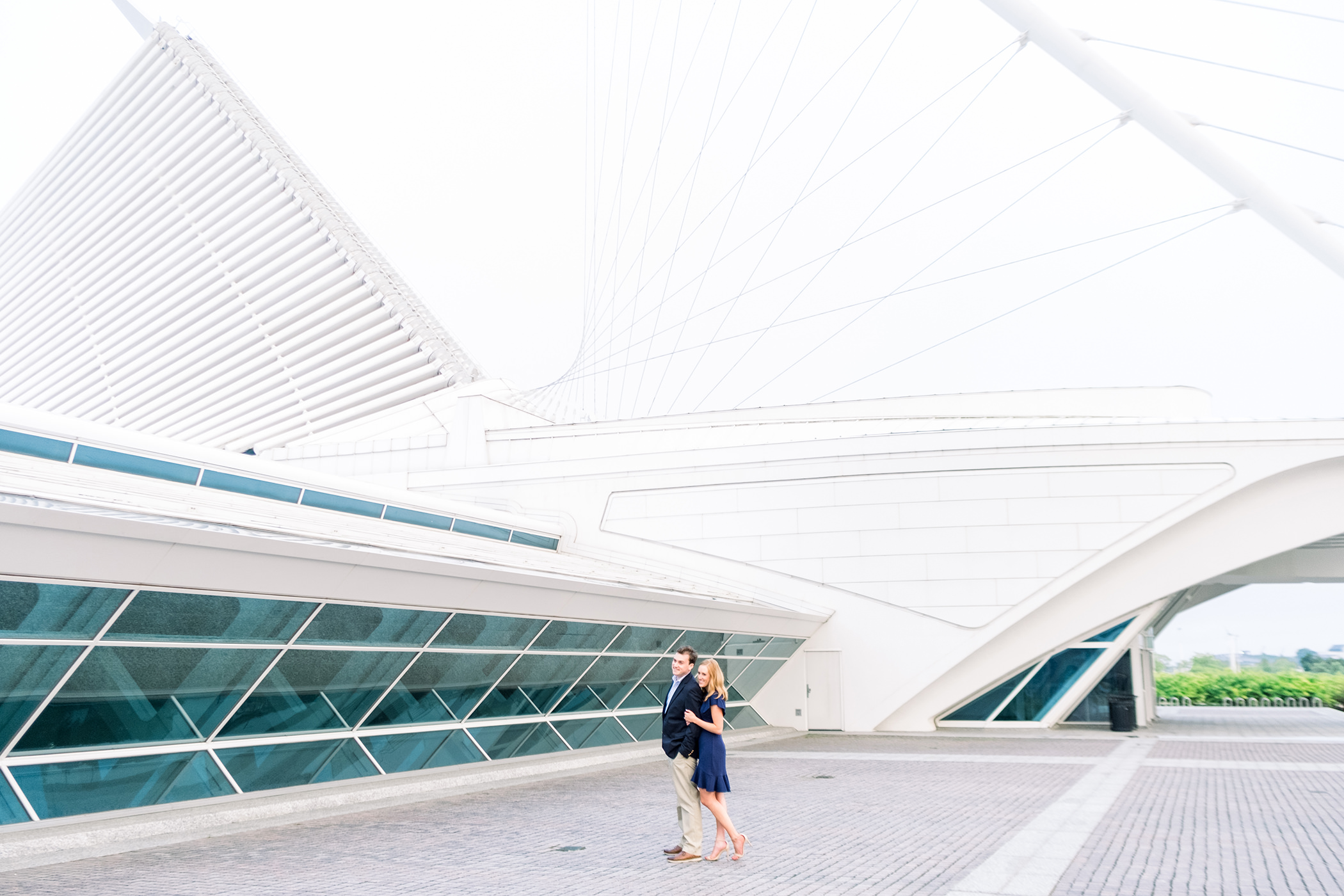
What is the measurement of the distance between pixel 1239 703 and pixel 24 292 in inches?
1766

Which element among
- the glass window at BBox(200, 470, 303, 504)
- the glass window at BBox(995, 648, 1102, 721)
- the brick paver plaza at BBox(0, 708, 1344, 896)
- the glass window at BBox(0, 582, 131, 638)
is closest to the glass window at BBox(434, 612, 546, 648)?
the brick paver plaza at BBox(0, 708, 1344, 896)

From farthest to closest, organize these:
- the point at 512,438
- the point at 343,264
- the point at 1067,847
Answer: the point at 343,264, the point at 512,438, the point at 1067,847

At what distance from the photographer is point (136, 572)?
7.46 metres

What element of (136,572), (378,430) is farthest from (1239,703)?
(136,572)

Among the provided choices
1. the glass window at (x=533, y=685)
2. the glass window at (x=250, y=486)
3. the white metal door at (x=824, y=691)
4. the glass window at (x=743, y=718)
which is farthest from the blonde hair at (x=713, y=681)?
the white metal door at (x=824, y=691)

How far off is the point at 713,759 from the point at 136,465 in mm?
11562

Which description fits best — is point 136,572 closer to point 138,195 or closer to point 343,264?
point 343,264

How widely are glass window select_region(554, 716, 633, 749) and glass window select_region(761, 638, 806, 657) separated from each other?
15.4 feet

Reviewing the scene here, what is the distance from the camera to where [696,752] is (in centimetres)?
765

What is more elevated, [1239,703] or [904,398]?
[904,398]

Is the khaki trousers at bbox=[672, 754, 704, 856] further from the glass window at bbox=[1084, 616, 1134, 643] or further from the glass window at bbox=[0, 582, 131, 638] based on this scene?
the glass window at bbox=[1084, 616, 1134, 643]

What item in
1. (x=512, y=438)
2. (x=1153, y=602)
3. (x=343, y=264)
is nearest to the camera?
(x=1153, y=602)

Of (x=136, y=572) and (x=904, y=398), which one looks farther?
(x=904, y=398)

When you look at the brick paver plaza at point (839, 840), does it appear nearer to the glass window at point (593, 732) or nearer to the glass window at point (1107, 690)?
the glass window at point (593, 732)
